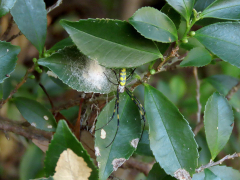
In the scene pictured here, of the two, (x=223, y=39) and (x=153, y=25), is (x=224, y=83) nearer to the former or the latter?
(x=223, y=39)

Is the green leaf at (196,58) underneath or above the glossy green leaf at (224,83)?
above

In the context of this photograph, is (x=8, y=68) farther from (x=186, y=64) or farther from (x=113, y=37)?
(x=186, y=64)

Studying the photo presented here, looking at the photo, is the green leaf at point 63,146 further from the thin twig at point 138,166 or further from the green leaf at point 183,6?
the thin twig at point 138,166

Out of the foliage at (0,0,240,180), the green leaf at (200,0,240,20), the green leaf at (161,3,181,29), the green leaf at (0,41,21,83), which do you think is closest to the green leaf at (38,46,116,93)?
the foliage at (0,0,240,180)

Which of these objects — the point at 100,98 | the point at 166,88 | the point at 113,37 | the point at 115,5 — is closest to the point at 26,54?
the point at 115,5

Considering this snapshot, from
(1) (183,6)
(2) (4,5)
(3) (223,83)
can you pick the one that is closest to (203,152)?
(3) (223,83)

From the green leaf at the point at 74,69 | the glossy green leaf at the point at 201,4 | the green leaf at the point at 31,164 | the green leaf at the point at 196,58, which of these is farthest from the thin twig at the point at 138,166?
the glossy green leaf at the point at 201,4
